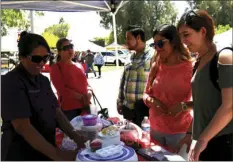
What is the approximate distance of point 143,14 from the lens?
2700 centimetres

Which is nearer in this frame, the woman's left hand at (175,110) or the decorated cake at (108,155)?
the decorated cake at (108,155)

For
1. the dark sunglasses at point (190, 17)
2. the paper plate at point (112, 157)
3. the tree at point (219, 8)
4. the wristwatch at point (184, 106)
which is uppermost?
the tree at point (219, 8)

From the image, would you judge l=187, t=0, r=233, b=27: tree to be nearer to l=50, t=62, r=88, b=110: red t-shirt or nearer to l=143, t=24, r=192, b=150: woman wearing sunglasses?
l=50, t=62, r=88, b=110: red t-shirt

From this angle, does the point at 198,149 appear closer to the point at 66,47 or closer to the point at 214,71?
the point at 214,71

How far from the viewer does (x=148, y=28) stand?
2872cm

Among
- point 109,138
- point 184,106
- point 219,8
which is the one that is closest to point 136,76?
point 184,106

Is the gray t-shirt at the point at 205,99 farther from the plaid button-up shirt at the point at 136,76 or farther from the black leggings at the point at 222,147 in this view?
the plaid button-up shirt at the point at 136,76

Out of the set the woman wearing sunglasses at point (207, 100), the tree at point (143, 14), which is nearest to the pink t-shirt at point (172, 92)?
the woman wearing sunglasses at point (207, 100)

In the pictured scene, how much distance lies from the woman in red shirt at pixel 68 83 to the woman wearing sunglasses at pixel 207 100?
75.4 inches

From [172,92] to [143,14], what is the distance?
25.8 metres

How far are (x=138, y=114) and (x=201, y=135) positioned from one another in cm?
161

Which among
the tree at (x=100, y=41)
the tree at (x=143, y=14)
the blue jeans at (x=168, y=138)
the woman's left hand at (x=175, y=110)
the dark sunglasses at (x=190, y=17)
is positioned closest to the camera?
the dark sunglasses at (x=190, y=17)

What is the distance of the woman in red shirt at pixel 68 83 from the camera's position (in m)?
3.31

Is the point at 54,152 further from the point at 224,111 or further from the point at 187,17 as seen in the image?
the point at 187,17
